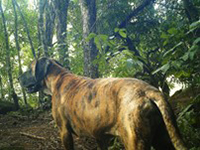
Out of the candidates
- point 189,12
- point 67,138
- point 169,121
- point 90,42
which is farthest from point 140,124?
point 90,42

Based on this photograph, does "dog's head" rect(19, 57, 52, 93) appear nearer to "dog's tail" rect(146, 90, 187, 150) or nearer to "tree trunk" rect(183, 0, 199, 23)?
"tree trunk" rect(183, 0, 199, 23)

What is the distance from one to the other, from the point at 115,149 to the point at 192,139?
4.27 ft

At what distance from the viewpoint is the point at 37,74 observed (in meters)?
4.61

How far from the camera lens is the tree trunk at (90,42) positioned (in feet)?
19.1

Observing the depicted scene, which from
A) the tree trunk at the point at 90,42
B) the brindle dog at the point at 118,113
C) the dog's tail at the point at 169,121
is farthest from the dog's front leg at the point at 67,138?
the tree trunk at the point at 90,42

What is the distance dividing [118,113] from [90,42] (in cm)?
391

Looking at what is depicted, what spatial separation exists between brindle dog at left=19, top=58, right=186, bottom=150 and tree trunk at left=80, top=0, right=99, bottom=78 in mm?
1909

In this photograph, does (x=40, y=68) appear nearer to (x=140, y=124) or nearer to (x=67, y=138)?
(x=67, y=138)

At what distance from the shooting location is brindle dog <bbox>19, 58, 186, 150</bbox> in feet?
6.64

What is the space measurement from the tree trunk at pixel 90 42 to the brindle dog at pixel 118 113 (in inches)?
75.2

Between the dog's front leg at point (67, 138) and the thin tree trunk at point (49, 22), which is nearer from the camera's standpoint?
the dog's front leg at point (67, 138)

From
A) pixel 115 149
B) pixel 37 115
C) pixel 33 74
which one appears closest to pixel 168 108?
pixel 115 149

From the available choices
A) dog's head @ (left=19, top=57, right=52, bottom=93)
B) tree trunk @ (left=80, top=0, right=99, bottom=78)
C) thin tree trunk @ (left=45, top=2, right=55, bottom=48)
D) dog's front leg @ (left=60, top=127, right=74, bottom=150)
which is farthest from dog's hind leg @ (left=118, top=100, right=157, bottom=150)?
thin tree trunk @ (left=45, top=2, right=55, bottom=48)

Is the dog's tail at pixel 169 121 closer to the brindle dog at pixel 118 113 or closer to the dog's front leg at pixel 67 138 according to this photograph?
the brindle dog at pixel 118 113
